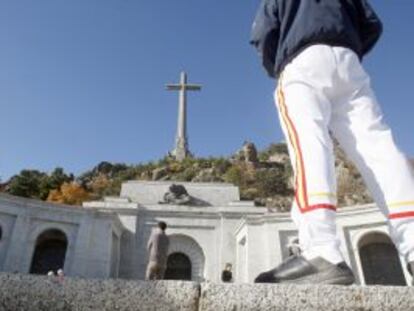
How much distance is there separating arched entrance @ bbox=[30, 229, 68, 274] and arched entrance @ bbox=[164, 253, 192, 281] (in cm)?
624

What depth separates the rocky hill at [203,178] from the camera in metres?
41.6

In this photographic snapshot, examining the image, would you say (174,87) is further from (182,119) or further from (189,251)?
(189,251)

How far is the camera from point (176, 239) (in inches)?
1064

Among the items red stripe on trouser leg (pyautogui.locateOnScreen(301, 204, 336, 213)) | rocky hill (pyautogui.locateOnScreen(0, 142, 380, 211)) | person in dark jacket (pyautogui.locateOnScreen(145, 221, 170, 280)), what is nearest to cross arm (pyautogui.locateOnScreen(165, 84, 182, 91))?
rocky hill (pyautogui.locateOnScreen(0, 142, 380, 211))

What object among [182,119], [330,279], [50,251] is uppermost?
[182,119]

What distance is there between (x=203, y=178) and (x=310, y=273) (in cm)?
4442

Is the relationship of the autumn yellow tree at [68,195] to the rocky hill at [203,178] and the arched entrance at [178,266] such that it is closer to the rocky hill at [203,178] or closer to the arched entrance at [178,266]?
the rocky hill at [203,178]

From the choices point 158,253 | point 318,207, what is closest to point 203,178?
point 158,253

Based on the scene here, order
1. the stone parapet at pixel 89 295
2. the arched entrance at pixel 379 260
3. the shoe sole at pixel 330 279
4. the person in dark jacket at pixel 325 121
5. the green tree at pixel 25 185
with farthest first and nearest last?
1. the green tree at pixel 25 185
2. the arched entrance at pixel 379 260
3. the person in dark jacket at pixel 325 121
4. the shoe sole at pixel 330 279
5. the stone parapet at pixel 89 295

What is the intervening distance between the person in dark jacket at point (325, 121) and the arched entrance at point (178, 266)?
80.5 ft

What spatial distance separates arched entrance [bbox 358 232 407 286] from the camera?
22.6 m

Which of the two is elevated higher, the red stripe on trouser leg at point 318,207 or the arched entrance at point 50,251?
the arched entrance at point 50,251

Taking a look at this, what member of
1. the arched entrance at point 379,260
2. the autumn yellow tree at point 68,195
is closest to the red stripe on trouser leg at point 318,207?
the arched entrance at point 379,260

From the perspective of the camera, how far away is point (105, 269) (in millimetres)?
22984
